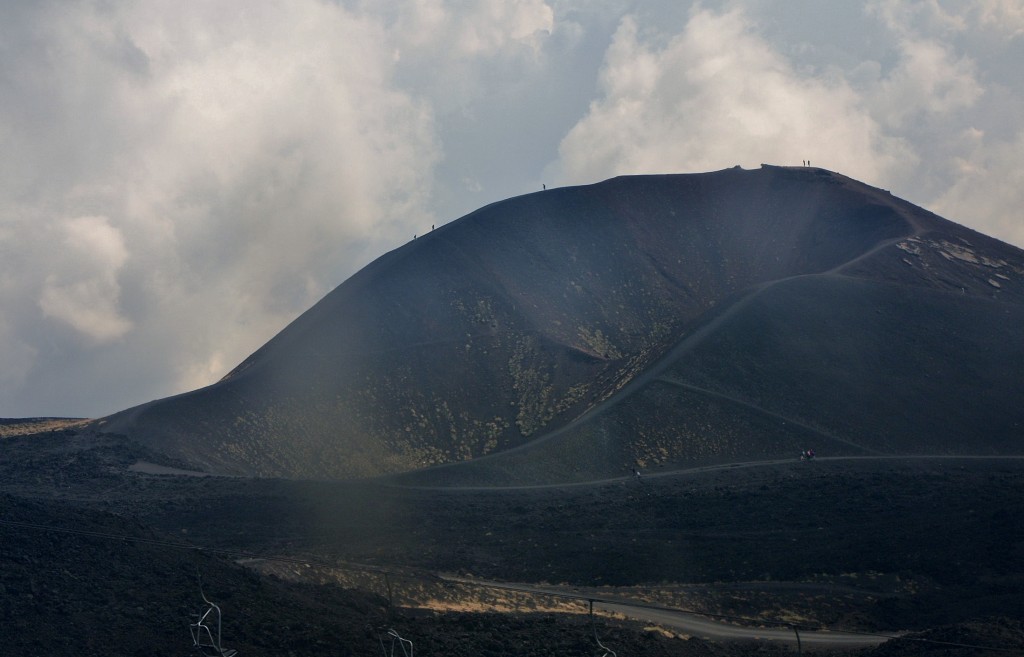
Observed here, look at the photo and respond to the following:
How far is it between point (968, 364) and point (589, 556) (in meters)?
42.8

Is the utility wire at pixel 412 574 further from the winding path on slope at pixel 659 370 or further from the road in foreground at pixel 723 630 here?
the winding path on slope at pixel 659 370

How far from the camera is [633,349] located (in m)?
93.7

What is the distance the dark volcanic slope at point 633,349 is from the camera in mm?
70688

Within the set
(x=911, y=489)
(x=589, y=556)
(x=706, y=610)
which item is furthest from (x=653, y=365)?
(x=706, y=610)

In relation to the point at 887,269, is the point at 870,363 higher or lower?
lower

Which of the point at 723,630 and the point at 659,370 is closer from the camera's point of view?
the point at 723,630

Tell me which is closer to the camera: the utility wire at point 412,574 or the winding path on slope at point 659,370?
the utility wire at point 412,574

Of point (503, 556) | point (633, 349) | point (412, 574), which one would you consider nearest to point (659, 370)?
point (633, 349)

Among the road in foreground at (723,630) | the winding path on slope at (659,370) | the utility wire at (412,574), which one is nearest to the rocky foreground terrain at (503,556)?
the utility wire at (412,574)

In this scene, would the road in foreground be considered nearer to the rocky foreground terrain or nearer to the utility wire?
the utility wire

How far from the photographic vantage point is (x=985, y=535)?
4547cm

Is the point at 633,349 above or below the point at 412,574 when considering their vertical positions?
above

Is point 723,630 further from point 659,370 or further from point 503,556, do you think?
point 659,370

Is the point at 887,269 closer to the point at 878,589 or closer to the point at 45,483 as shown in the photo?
the point at 878,589
